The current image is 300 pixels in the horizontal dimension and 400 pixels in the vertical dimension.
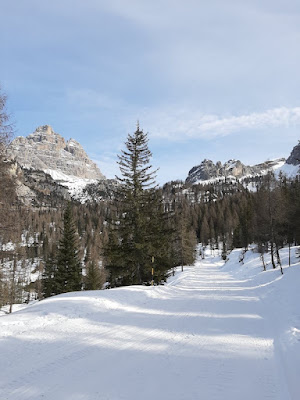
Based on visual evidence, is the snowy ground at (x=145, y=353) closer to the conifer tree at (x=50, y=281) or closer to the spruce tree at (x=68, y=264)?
the spruce tree at (x=68, y=264)

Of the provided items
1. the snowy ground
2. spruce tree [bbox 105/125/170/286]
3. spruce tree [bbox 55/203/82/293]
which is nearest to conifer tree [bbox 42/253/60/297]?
spruce tree [bbox 55/203/82/293]

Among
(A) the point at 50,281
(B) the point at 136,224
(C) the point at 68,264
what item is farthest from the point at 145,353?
(A) the point at 50,281

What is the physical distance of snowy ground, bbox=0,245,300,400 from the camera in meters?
4.39

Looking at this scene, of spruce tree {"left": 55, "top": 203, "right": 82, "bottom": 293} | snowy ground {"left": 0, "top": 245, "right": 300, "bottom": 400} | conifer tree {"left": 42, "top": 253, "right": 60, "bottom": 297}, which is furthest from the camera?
conifer tree {"left": 42, "top": 253, "right": 60, "bottom": 297}

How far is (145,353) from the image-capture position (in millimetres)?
5945

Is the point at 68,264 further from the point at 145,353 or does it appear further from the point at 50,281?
the point at 145,353

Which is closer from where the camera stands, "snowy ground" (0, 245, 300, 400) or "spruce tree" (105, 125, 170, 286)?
"snowy ground" (0, 245, 300, 400)

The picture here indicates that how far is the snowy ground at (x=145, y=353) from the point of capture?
4395 mm

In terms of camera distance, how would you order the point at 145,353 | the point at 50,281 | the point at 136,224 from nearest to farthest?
the point at 145,353 < the point at 136,224 < the point at 50,281

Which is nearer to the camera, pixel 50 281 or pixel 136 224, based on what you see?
pixel 136 224

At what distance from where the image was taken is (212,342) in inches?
273

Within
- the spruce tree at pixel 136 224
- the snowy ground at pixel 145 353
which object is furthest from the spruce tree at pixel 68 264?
the snowy ground at pixel 145 353

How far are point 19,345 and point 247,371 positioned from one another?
193 inches

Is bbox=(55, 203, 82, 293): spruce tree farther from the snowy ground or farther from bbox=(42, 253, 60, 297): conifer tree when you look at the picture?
the snowy ground
